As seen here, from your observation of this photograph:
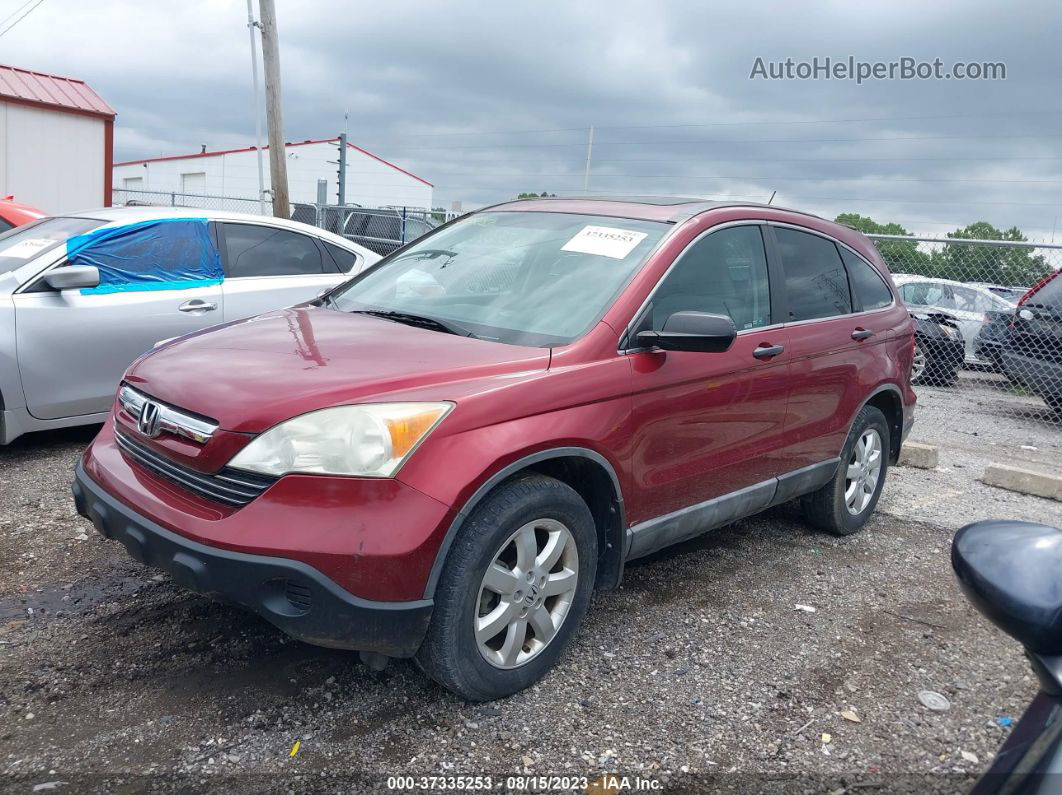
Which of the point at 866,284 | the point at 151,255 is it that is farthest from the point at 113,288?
the point at 866,284

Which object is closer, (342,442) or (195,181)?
(342,442)

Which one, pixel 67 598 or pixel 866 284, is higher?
pixel 866 284

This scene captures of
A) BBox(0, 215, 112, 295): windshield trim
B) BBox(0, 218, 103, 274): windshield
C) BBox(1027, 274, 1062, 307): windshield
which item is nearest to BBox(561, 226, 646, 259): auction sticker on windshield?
BBox(0, 215, 112, 295): windshield trim

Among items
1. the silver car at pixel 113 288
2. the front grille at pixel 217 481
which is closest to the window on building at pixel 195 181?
the silver car at pixel 113 288

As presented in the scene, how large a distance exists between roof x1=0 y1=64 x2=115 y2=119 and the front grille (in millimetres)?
15824

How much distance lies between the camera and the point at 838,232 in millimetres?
4801

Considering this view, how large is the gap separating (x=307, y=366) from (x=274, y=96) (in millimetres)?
11653

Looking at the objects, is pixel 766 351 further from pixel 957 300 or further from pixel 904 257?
pixel 957 300

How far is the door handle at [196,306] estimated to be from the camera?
5.55 metres

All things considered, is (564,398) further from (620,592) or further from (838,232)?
(838,232)

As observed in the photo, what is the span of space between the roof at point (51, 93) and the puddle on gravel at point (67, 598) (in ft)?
49.4

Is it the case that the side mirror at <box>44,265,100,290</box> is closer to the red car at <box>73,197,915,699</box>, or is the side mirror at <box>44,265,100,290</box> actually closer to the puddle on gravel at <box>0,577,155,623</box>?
the red car at <box>73,197,915,699</box>

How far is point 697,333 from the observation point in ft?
10.2

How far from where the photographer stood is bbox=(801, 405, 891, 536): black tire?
4.70 meters
